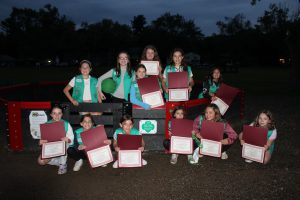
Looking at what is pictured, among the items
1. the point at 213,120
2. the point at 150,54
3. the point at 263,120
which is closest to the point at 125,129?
the point at 213,120

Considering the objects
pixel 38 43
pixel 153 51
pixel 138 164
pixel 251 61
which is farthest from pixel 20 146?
→ pixel 38 43

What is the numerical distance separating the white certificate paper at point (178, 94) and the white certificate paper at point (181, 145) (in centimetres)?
102

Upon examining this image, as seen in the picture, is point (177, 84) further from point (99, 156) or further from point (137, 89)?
point (99, 156)

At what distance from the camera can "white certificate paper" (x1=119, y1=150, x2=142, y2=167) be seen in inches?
203

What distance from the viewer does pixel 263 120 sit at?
547 cm

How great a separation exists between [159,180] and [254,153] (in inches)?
68.5

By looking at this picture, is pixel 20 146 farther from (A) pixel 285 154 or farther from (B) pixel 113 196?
(A) pixel 285 154

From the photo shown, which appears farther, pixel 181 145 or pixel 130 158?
pixel 181 145

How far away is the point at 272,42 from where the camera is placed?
232 ft

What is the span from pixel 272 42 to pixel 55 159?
7288 cm

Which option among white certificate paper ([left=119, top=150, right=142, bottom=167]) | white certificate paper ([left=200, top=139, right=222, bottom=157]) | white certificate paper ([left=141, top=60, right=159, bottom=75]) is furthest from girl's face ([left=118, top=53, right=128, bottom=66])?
white certificate paper ([left=200, top=139, right=222, bottom=157])

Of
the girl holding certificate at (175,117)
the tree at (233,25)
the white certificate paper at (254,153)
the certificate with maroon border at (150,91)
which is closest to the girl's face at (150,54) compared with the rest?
the certificate with maroon border at (150,91)

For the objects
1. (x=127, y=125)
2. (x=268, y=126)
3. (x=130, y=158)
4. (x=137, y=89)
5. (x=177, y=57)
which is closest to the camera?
(x=130, y=158)

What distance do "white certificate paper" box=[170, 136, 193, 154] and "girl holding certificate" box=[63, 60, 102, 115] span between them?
61.9 inches
